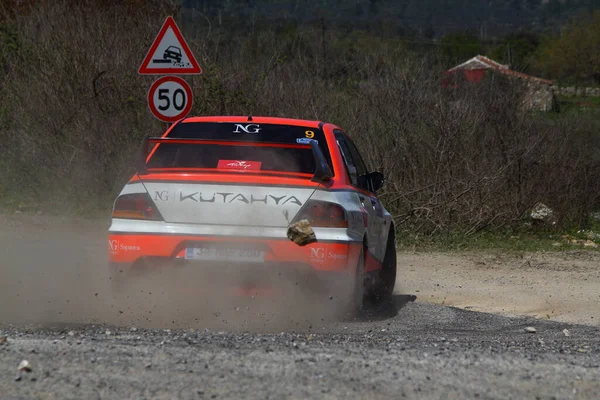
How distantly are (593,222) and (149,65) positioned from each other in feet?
30.5

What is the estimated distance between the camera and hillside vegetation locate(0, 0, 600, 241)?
1708 centimetres

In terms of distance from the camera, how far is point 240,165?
27.1 feet

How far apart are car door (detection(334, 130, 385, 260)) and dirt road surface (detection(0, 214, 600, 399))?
0.64 m

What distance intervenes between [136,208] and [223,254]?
2.56 feet

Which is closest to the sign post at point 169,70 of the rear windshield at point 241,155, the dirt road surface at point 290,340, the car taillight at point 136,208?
the dirt road surface at point 290,340

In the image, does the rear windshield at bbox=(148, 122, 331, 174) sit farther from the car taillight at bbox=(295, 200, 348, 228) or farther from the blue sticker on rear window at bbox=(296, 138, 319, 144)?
the car taillight at bbox=(295, 200, 348, 228)

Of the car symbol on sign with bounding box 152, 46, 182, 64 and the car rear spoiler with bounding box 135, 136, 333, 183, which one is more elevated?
the car symbol on sign with bounding box 152, 46, 182, 64

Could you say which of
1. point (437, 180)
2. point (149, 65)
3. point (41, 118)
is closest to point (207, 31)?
point (41, 118)

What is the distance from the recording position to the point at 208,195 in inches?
313

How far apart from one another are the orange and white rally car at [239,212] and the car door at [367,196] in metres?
0.48

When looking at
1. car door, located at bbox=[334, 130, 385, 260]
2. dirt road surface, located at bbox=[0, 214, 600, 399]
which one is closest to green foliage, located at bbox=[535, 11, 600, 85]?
dirt road surface, located at bbox=[0, 214, 600, 399]

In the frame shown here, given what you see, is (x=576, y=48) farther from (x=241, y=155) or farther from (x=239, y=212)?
(x=239, y=212)

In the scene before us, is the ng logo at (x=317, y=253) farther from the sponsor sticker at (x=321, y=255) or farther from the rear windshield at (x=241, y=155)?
the rear windshield at (x=241, y=155)

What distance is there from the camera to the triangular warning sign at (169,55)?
1354cm
